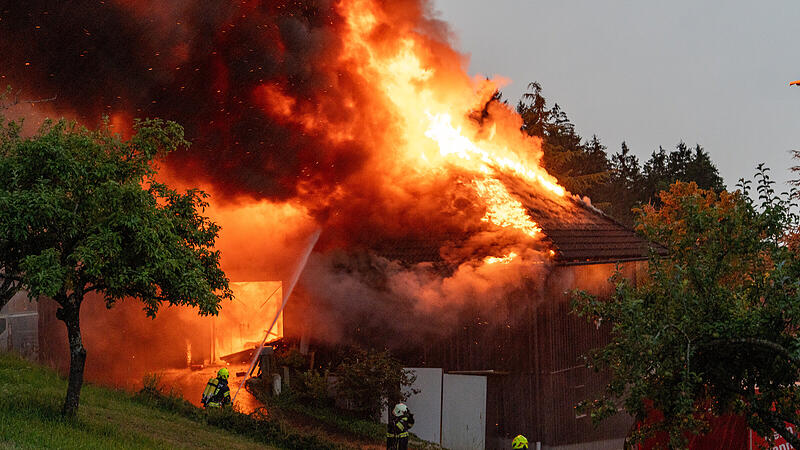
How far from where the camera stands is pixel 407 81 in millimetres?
19656

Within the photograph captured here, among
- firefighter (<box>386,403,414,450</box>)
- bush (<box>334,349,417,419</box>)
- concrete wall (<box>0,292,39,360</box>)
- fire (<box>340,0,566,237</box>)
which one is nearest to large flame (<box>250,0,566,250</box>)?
fire (<box>340,0,566,237</box>)

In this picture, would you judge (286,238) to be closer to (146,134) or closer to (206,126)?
(206,126)

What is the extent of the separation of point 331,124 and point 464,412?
329 inches

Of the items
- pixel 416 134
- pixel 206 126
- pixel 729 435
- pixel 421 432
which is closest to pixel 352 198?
pixel 416 134

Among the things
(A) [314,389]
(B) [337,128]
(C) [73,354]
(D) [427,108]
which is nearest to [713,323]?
(C) [73,354]

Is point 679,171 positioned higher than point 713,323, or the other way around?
point 679,171

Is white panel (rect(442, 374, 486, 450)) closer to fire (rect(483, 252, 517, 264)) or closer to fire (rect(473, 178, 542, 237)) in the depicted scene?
fire (rect(483, 252, 517, 264))

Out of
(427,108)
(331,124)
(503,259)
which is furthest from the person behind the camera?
(427,108)

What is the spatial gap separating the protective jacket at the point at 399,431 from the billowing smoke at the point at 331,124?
5029 mm

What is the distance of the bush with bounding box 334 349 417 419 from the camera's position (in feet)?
54.2

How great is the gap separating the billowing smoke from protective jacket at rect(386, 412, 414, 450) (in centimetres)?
503

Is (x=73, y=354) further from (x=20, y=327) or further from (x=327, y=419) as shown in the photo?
(x=20, y=327)

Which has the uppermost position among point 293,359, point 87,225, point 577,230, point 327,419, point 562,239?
point 577,230

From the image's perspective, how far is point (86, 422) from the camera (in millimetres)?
10648
